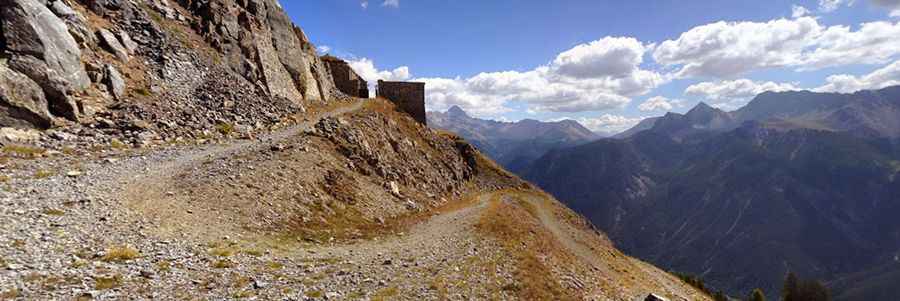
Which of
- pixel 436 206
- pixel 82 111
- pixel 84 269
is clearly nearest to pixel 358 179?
pixel 436 206

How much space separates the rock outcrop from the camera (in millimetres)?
50625

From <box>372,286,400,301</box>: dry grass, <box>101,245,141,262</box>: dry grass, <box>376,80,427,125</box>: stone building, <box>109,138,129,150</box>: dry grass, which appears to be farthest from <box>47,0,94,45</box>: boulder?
<box>376,80,427,125</box>: stone building

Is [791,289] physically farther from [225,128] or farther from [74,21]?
[74,21]

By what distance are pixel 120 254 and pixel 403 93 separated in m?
69.1

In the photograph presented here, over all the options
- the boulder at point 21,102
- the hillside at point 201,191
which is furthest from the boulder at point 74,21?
the boulder at point 21,102

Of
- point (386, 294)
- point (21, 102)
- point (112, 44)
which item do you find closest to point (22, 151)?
point (21, 102)

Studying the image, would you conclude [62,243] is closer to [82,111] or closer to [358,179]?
[82,111]

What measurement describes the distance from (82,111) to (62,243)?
→ 61.2 feet

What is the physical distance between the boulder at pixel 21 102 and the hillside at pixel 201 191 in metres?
0.08

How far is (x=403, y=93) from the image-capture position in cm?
8281

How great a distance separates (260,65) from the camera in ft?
178

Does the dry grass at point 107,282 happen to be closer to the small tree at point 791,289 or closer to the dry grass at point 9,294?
the dry grass at point 9,294

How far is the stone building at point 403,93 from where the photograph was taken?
3253 inches

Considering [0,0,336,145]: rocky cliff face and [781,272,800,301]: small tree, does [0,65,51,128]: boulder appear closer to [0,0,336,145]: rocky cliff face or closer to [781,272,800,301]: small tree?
[0,0,336,145]: rocky cliff face
